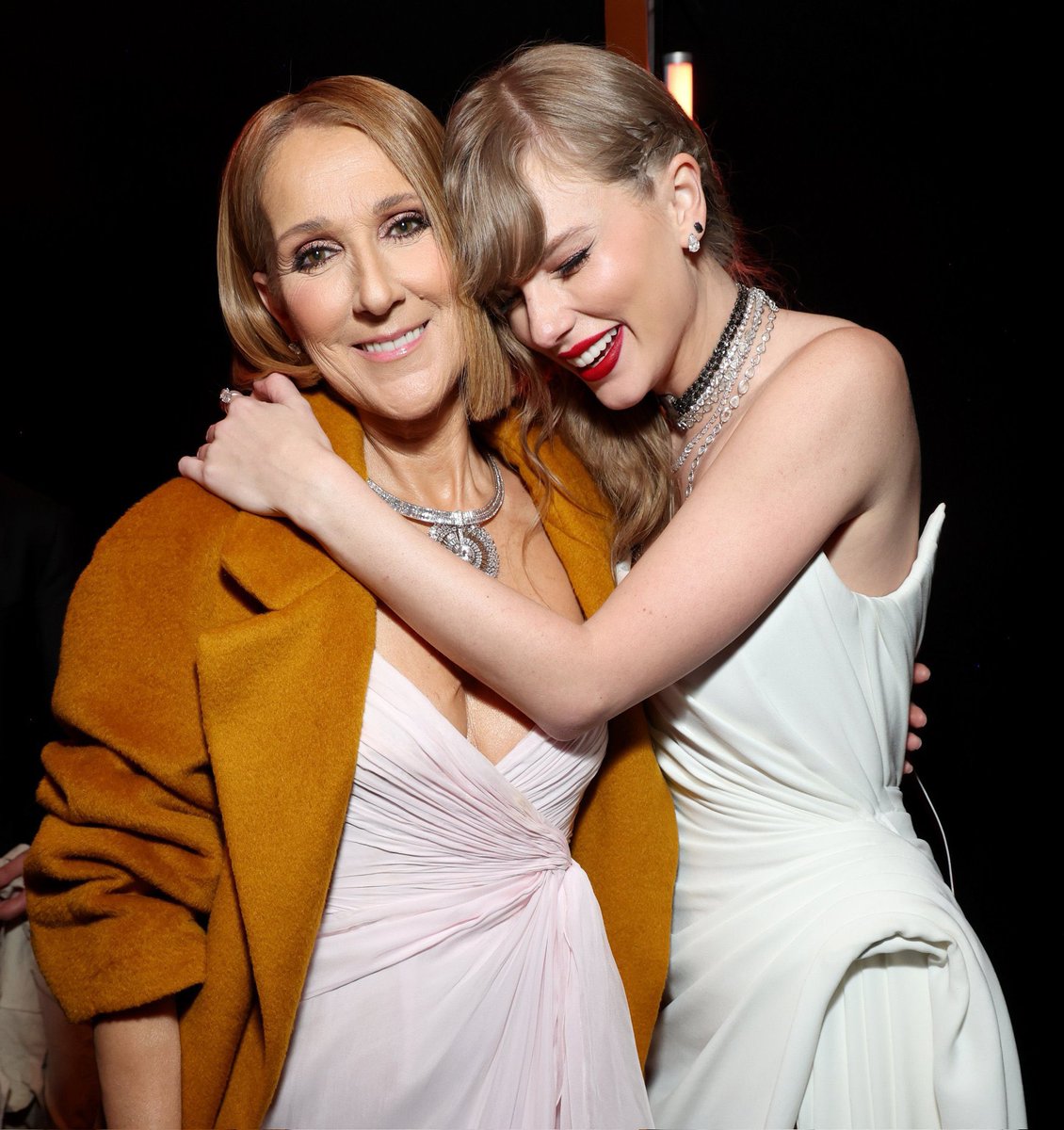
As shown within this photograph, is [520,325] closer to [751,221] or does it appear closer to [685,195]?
[685,195]

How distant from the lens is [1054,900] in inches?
106

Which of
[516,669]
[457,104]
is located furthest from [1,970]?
[457,104]

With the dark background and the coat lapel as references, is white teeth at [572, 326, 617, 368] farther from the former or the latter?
the dark background

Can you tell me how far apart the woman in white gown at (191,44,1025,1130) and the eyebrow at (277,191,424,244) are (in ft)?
0.28

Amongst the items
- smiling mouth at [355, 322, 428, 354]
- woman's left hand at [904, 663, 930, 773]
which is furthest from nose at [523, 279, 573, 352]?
woman's left hand at [904, 663, 930, 773]

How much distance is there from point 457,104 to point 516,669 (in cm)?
82

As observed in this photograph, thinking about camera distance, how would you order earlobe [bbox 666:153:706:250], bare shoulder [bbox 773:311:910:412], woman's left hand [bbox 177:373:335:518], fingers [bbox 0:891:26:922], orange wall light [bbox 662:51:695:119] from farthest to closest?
orange wall light [bbox 662:51:695:119] → fingers [bbox 0:891:26:922] → earlobe [bbox 666:153:706:250] → bare shoulder [bbox 773:311:910:412] → woman's left hand [bbox 177:373:335:518]

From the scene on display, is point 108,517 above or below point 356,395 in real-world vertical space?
below

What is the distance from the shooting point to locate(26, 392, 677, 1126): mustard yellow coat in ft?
4.53

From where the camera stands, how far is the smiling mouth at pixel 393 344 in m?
1.58

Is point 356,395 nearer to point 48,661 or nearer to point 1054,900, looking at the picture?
point 48,661

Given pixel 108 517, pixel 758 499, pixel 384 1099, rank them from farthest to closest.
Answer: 1. pixel 108 517
2. pixel 758 499
3. pixel 384 1099

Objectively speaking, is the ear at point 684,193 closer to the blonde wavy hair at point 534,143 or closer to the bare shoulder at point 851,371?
the blonde wavy hair at point 534,143

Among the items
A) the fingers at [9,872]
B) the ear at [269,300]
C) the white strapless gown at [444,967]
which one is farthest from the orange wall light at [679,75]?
the fingers at [9,872]
